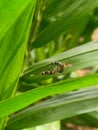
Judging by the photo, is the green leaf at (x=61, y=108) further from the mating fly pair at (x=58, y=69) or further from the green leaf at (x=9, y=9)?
the green leaf at (x=9, y=9)

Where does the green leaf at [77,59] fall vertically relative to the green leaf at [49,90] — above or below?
above

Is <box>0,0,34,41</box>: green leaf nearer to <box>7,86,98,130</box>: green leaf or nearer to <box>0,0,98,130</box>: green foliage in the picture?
<box>0,0,98,130</box>: green foliage

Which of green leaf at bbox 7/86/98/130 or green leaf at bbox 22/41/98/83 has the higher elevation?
green leaf at bbox 22/41/98/83

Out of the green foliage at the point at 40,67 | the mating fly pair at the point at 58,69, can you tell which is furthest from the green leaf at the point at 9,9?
the mating fly pair at the point at 58,69

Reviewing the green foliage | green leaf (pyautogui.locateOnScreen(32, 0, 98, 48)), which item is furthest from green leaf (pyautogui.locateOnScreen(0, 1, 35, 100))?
green leaf (pyautogui.locateOnScreen(32, 0, 98, 48))

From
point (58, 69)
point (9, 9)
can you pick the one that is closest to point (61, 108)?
point (58, 69)

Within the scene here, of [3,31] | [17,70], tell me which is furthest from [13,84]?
[3,31]

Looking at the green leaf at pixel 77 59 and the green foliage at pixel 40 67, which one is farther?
the green leaf at pixel 77 59
